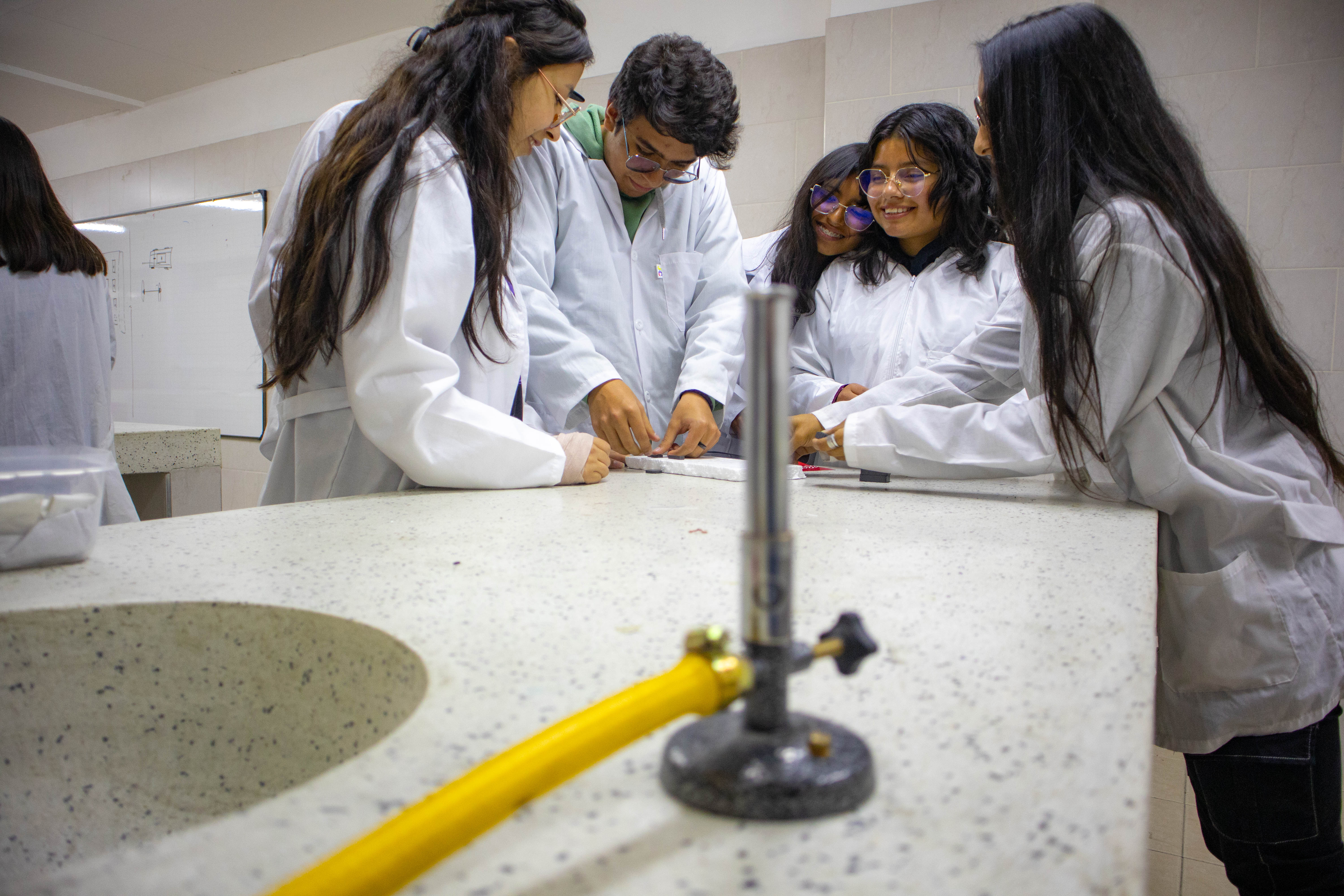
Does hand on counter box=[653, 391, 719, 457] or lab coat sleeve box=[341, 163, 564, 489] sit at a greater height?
lab coat sleeve box=[341, 163, 564, 489]

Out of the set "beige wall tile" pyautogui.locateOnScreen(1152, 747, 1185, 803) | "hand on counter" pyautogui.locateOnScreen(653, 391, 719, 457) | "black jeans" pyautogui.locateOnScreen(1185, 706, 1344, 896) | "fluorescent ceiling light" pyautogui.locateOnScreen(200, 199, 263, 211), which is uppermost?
"fluorescent ceiling light" pyautogui.locateOnScreen(200, 199, 263, 211)

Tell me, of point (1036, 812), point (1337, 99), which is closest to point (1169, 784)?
point (1337, 99)

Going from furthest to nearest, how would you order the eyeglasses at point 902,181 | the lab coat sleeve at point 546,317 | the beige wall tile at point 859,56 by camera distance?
the beige wall tile at point 859,56
the eyeglasses at point 902,181
the lab coat sleeve at point 546,317

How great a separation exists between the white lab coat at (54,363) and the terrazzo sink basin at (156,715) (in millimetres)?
1613

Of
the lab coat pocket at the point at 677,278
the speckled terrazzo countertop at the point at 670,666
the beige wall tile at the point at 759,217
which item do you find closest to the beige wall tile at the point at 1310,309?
the beige wall tile at the point at 759,217

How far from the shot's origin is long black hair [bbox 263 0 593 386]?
0.98 meters

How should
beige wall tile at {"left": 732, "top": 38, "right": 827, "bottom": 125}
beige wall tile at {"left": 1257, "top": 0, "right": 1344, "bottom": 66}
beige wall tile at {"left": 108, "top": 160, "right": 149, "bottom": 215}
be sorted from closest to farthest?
beige wall tile at {"left": 1257, "top": 0, "right": 1344, "bottom": 66} < beige wall tile at {"left": 732, "top": 38, "right": 827, "bottom": 125} < beige wall tile at {"left": 108, "top": 160, "right": 149, "bottom": 215}

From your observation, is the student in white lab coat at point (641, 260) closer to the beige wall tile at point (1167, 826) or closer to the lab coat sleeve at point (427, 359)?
the lab coat sleeve at point (427, 359)

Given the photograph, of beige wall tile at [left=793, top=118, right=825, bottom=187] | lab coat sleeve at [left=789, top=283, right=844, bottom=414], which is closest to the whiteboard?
beige wall tile at [left=793, top=118, right=825, bottom=187]

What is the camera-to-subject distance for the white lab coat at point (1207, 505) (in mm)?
911

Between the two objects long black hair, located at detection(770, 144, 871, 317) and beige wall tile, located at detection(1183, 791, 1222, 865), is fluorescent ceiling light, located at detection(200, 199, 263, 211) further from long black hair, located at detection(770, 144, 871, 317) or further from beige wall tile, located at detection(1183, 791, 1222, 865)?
beige wall tile, located at detection(1183, 791, 1222, 865)

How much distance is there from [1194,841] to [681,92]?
1.92m

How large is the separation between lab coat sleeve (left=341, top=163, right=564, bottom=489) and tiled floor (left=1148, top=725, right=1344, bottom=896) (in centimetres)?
137

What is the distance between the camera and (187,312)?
4.61 metres
